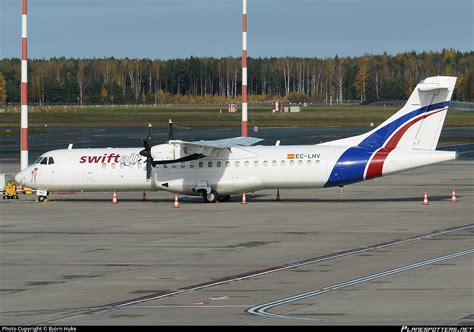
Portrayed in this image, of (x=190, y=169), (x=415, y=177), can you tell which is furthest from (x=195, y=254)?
(x=415, y=177)

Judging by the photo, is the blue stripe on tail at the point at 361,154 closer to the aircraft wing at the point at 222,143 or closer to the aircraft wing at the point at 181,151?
the aircraft wing at the point at 222,143

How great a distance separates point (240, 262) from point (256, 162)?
17.6 metres

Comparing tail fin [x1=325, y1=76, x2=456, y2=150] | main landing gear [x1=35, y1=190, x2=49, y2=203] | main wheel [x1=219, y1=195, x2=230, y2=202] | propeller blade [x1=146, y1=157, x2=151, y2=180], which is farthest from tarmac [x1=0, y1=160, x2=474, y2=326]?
tail fin [x1=325, y1=76, x2=456, y2=150]

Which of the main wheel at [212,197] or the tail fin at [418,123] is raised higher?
the tail fin at [418,123]

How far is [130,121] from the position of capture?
487 ft

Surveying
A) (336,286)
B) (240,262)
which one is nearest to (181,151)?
(240,262)

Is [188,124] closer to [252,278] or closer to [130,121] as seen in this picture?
[130,121]

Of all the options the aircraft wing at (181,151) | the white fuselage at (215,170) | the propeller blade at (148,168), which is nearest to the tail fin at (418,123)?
the white fuselage at (215,170)

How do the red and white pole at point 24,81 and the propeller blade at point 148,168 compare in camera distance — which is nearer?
the propeller blade at point 148,168

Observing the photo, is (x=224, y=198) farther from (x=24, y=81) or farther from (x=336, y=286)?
(x=336, y=286)

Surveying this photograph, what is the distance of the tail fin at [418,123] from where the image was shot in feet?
146

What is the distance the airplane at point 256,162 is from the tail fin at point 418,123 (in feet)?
0.13

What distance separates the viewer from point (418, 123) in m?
44.8

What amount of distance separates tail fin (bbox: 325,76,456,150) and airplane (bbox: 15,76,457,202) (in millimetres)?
40
